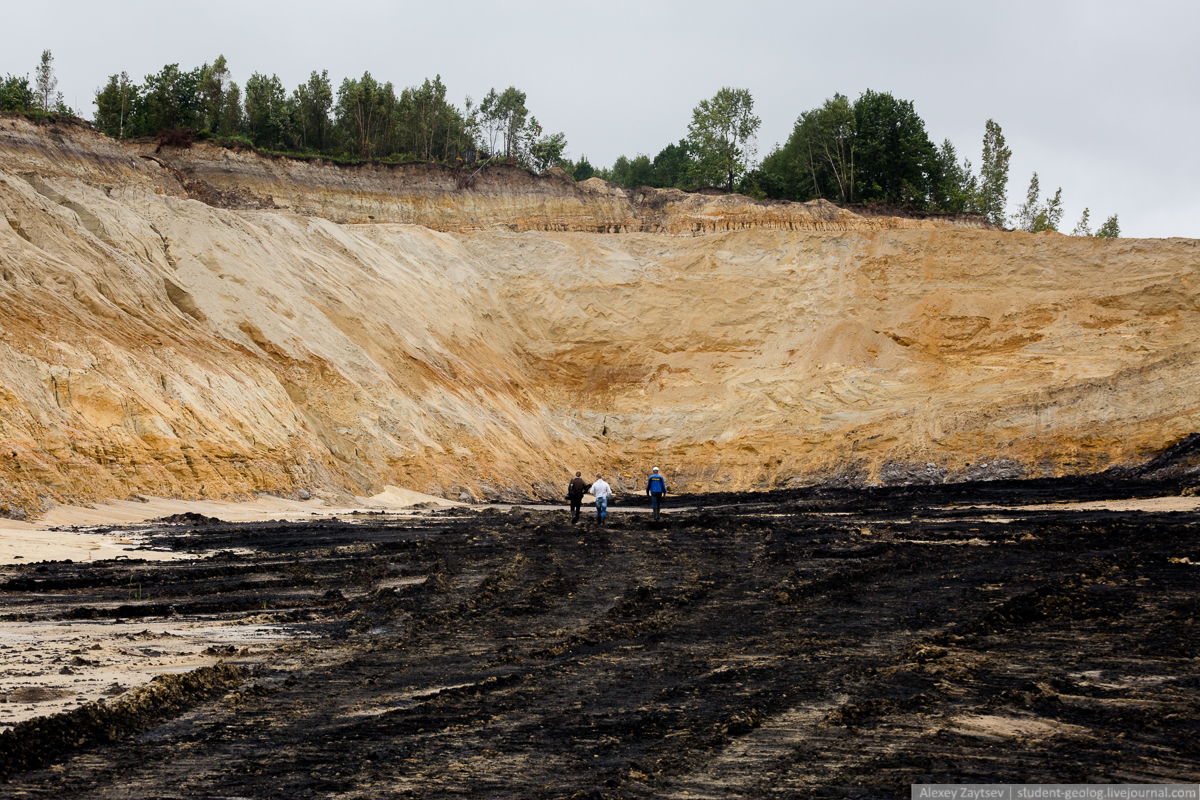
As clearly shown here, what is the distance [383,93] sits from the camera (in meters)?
60.0

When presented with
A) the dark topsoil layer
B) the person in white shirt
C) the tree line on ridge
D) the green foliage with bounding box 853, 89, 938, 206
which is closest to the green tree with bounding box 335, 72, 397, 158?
the tree line on ridge

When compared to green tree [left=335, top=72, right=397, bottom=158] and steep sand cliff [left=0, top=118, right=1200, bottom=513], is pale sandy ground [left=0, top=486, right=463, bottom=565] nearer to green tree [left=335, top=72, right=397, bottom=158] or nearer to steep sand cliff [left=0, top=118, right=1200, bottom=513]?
steep sand cliff [left=0, top=118, right=1200, bottom=513]

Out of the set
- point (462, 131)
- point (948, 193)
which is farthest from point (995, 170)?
point (462, 131)

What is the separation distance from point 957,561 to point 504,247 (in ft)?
113

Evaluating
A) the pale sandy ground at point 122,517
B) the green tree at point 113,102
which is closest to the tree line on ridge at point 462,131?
the green tree at point 113,102

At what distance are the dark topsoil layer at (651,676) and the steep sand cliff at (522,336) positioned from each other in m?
10.5

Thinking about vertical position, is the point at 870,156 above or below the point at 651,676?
above

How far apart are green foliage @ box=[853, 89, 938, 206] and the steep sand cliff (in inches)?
482

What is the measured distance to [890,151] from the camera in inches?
2229

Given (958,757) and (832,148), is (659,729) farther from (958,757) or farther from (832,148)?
(832,148)

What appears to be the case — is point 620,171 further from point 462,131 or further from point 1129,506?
point 1129,506

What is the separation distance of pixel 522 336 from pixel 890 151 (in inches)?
1125

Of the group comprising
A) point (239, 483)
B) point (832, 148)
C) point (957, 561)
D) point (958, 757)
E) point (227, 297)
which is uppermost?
point (832, 148)

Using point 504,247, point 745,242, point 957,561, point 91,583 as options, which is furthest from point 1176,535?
point 504,247
